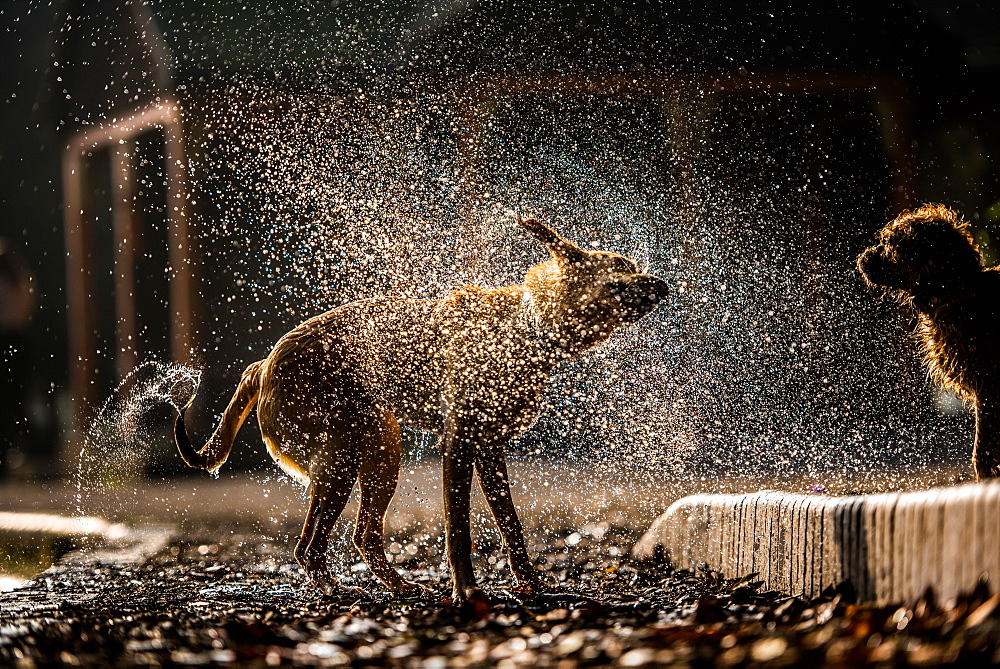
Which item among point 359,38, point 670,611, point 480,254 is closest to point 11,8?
point 359,38

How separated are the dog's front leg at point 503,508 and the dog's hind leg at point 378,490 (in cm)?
47

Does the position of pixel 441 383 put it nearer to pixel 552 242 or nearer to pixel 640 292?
pixel 552 242

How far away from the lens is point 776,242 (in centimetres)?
1130

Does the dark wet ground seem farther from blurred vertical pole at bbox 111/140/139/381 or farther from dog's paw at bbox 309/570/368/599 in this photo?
blurred vertical pole at bbox 111/140/139/381

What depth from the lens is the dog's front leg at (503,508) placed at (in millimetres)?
4332

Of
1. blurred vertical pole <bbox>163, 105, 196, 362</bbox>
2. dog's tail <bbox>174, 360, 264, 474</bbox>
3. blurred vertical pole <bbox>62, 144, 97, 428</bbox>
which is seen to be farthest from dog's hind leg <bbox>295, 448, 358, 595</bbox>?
blurred vertical pole <bbox>62, 144, 97, 428</bbox>

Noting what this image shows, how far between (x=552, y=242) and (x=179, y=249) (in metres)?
9.79

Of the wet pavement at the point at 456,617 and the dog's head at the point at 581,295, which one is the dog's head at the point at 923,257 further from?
the wet pavement at the point at 456,617

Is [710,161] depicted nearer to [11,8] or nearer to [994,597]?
[994,597]

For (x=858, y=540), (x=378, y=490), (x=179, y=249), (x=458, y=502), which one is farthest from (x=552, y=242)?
(x=179, y=249)

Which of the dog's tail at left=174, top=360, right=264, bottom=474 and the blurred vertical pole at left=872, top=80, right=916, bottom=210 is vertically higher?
the blurred vertical pole at left=872, top=80, right=916, bottom=210

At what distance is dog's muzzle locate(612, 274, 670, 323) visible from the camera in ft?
13.7

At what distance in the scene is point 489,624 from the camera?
3.17 meters

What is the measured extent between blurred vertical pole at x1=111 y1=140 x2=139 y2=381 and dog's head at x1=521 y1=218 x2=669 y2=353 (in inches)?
429
